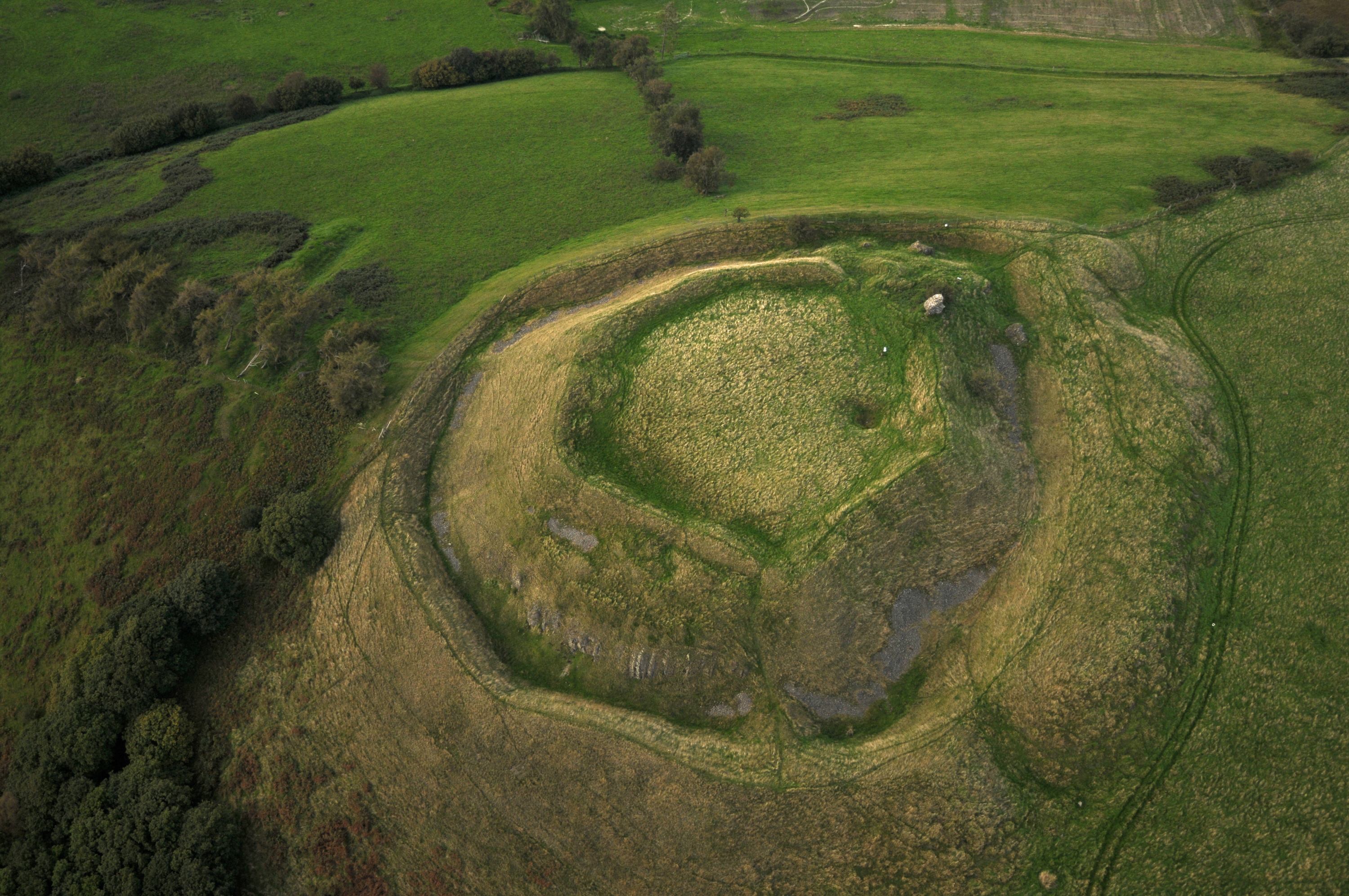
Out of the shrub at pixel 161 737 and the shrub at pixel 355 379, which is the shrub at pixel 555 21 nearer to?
the shrub at pixel 355 379

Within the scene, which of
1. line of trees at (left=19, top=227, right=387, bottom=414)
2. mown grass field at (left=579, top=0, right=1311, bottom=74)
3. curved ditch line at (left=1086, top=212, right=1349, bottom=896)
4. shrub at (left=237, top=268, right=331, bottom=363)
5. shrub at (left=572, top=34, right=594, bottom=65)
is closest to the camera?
curved ditch line at (left=1086, top=212, right=1349, bottom=896)

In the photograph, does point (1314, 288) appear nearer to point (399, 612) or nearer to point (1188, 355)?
point (1188, 355)

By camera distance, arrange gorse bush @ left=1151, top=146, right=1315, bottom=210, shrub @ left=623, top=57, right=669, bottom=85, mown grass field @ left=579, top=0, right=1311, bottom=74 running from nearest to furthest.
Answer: gorse bush @ left=1151, top=146, right=1315, bottom=210, mown grass field @ left=579, top=0, right=1311, bottom=74, shrub @ left=623, top=57, right=669, bottom=85

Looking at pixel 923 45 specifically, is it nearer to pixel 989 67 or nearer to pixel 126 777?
pixel 989 67

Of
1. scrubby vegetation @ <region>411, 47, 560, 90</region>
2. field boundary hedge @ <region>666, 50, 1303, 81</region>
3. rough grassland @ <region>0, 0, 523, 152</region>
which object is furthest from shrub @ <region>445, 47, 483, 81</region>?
field boundary hedge @ <region>666, 50, 1303, 81</region>

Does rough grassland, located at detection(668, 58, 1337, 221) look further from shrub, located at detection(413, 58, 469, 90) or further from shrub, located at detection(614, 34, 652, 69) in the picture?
shrub, located at detection(413, 58, 469, 90)

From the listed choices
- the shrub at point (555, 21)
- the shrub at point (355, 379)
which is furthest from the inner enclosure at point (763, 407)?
the shrub at point (555, 21)
